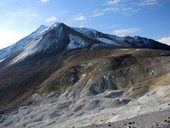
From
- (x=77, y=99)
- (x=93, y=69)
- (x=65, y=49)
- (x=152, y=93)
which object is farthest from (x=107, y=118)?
(x=65, y=49)

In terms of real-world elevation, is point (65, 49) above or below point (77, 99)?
above

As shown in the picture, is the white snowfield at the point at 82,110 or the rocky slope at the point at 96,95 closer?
the white snowfield at the point at 82,110

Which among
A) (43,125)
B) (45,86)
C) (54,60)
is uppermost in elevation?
(54,60)

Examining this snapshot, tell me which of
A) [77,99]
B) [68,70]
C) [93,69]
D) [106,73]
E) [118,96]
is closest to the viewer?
[118,96]

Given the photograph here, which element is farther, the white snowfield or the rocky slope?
the rocky slope

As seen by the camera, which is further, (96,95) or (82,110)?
(96,95)

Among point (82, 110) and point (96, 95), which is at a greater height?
point (96, 95)

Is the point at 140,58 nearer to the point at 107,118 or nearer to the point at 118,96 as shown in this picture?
the point at 118,96

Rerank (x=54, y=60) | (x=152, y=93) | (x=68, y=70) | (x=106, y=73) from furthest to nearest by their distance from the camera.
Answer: (x=54, y=60)
(x=68, y=70)
(x=106, y=73)
(x=152, y=93)
